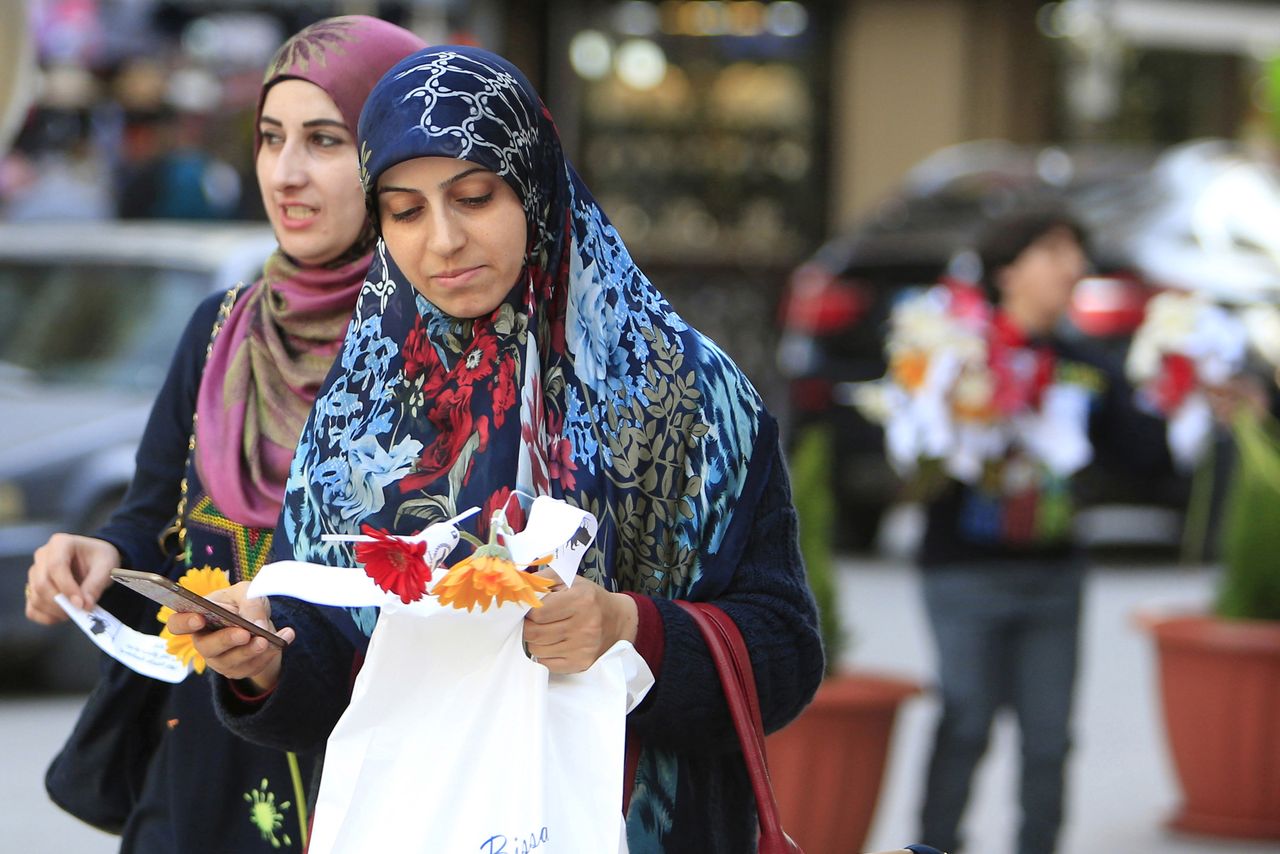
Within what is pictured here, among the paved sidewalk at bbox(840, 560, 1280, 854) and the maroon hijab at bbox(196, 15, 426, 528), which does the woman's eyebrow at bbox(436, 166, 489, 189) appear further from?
the paved sidewalk at bbox(840, 560, 1280, 854)

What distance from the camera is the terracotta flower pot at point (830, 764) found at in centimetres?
528

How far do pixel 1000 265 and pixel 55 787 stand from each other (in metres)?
3.13

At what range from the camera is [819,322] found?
437 inches

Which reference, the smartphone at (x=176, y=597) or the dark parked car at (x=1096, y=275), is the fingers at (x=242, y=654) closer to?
the smartphone at (x=176, y=597)

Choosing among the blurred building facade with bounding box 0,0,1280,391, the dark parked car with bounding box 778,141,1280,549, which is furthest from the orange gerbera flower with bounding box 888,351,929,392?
the blurred building facade with bounding box 0,0,1280,391

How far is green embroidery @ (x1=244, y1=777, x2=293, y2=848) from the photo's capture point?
2.96 metres

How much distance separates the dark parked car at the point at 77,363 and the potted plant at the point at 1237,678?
334cm

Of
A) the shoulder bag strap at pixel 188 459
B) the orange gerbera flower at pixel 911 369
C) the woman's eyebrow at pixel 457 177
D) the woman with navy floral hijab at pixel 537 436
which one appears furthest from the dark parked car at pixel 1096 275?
the woman's eyebrow at pixel 457 177

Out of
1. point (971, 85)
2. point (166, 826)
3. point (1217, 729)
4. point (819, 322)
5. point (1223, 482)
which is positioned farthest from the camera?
point (971, 85)

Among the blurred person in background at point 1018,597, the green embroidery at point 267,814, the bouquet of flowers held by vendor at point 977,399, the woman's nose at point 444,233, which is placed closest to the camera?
the woman's nose at point 444,233

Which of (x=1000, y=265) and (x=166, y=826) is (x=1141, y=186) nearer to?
(x=1000, y=265)

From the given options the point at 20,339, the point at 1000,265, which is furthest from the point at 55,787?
the point at 20,339

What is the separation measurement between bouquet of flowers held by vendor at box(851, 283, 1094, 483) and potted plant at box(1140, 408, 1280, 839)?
80cm

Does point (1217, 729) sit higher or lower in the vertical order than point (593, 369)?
lower
